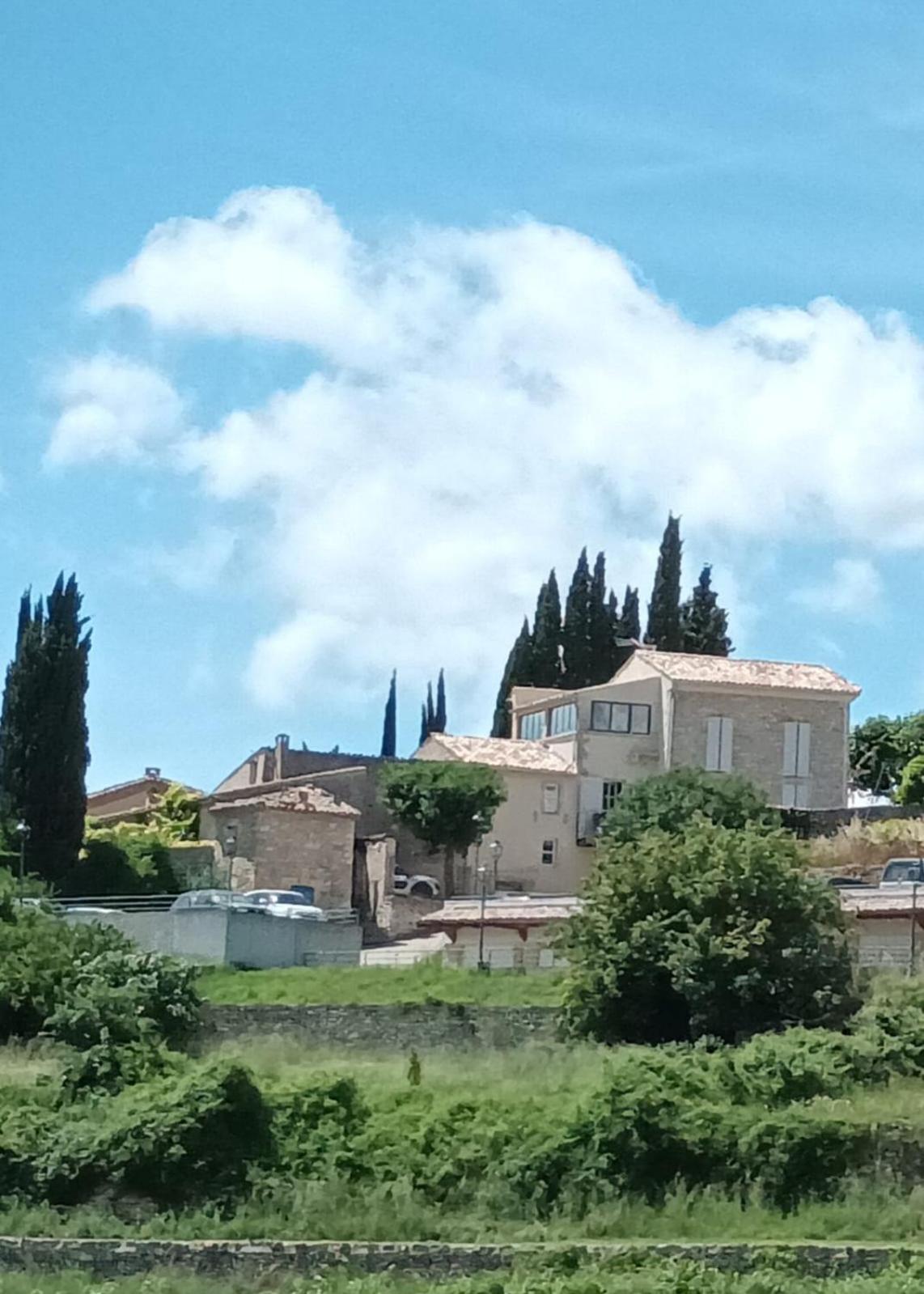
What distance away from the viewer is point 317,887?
5938 centimetres

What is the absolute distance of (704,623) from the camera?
88438mm

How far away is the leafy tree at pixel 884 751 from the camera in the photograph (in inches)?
3438

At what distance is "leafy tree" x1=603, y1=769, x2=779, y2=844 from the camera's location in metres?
54.2

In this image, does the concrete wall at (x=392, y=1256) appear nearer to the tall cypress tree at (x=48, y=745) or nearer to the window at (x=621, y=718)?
A: the tall cypress tree at (x=48, y=745)

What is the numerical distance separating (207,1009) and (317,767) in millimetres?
27850

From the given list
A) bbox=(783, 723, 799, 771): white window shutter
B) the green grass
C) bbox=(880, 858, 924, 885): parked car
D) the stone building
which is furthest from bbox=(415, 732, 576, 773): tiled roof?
the green grass

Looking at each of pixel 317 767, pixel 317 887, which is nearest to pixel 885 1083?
pixel 317 887

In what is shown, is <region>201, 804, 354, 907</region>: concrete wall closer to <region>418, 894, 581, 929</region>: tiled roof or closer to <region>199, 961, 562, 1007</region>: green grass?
<region>418, 894, 581, 929</region>: tiled roof

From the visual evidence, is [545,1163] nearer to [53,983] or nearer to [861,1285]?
[861,1285]

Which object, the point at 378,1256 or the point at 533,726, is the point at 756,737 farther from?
the point at 378,1256

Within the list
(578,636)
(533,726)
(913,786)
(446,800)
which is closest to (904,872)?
(446,800)

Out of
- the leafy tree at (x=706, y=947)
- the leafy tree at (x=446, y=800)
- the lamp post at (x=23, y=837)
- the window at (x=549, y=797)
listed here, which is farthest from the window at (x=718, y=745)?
the leafy tree at (x=706, y=947)

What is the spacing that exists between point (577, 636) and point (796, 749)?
18662mm

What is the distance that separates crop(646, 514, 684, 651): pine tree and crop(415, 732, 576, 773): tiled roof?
18.7 metres
